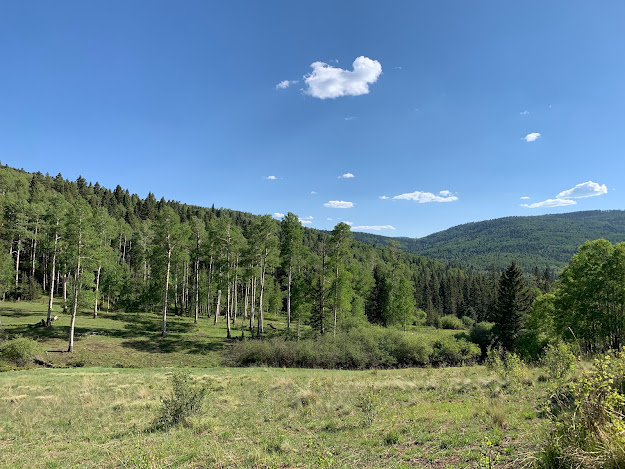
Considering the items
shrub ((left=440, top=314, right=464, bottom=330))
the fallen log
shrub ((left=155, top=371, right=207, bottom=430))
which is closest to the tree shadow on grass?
the fallen log

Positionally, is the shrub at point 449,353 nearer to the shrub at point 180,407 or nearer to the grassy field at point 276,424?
the grassy field at point 276,424

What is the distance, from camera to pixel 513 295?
42.3 m

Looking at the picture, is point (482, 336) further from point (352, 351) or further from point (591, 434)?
point (591, 434)

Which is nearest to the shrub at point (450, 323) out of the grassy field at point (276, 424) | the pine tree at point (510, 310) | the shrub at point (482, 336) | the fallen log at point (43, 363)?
the shrub at point (482, 336)

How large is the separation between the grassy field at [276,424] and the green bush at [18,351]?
7.08 meters

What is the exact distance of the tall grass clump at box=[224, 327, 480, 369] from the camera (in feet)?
94.7

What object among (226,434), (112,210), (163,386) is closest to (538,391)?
(226,434)

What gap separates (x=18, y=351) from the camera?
23.7m

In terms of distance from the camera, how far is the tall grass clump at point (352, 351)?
94.7 ft

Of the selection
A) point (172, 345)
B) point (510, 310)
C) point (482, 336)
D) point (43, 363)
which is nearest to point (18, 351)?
point (43, 363)

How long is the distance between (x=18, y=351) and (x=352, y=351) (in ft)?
85.1

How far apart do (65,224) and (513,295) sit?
51711 mm

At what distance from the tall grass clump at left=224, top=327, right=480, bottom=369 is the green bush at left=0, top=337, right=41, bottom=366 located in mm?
14439

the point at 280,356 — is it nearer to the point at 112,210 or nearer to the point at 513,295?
the point at 513,295
